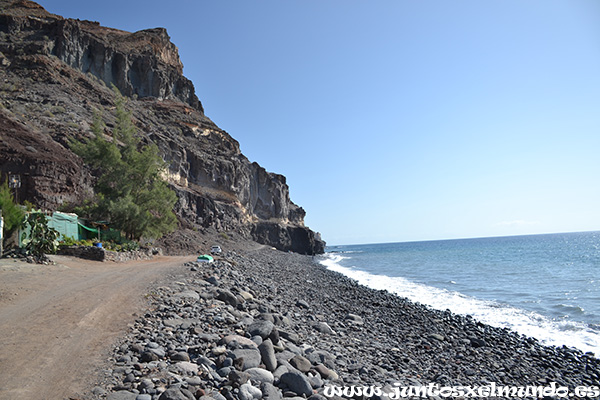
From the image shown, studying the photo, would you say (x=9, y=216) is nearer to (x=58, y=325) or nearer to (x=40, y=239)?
(x=40, y=239)

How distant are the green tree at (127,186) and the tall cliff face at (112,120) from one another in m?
4.11

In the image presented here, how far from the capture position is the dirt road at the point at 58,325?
16.3 feet

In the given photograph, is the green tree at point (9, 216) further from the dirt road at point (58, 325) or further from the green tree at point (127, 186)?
the green tree at point (127, 186)

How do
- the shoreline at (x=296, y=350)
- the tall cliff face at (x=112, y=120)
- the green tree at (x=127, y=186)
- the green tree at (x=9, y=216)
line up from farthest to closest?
the tall cliff face at (x=112, y=120), the green tree at (x=127, y=186), the green tree at (x=9, y=216), the shoreline at (x=296, y=350)

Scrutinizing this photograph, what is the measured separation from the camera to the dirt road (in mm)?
4980

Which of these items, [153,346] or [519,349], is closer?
[153,346]

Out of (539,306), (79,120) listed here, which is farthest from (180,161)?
(539,306)

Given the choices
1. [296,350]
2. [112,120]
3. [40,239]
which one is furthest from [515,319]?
[112,120]

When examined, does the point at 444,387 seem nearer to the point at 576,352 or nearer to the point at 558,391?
the point at 558,391

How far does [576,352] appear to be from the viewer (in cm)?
1170

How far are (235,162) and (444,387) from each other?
6302 cm

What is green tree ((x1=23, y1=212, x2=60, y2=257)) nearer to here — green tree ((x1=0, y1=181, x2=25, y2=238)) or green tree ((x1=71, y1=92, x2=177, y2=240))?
green tree ((x1=0, y1=181, x2=25, y2=238))

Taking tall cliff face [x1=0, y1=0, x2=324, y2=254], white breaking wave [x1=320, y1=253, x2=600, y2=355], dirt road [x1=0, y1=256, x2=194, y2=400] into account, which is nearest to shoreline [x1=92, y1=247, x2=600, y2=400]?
dirt road [x1=0, y1=256, x2=194, y2=400]

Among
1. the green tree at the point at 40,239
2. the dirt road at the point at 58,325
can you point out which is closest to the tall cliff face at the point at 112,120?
the green tree at the point at 40,239
